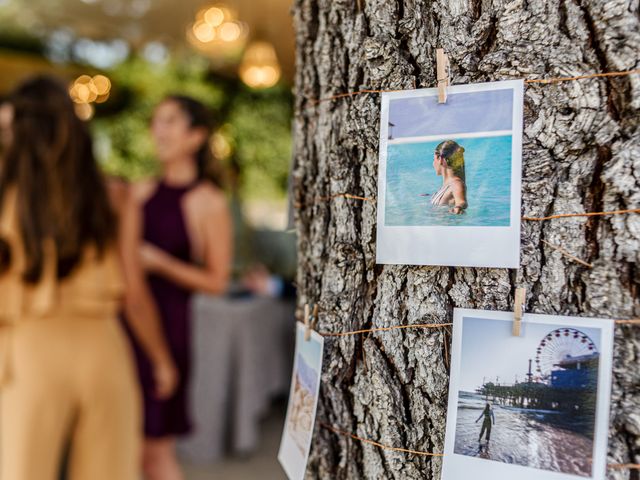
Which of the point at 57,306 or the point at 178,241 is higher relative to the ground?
the point at 178,241

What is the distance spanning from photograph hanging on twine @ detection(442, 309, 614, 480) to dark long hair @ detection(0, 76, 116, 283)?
4.34ft

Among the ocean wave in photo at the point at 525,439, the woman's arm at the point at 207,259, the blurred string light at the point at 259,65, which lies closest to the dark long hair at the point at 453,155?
the ocean wave in photo at the point at 525,439

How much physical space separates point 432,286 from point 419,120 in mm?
196

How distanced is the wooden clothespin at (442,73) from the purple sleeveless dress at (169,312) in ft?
6.03

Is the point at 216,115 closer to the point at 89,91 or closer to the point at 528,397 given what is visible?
the point at 89,91

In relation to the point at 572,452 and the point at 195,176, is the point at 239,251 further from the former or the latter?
the point at 572,452

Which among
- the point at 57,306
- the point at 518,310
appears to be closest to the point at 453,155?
the point at 518,310

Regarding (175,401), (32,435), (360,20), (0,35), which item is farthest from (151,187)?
(0,35)

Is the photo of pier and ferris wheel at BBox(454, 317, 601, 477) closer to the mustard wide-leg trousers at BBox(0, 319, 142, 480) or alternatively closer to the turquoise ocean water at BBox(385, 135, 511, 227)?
the turquoise ocean water at BBox(385, 135, 511, 227)

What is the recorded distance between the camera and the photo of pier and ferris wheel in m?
0.60

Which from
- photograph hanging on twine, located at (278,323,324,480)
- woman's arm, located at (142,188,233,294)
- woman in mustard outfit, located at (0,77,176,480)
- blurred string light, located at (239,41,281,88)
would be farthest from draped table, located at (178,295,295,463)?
photograph hanging on twine, located at (278,323,324,480)

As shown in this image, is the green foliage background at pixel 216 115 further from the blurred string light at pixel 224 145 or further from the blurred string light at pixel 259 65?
the blurred string light at pixel 259 65

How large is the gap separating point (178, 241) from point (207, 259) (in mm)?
142

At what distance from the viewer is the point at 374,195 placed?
720 mm
